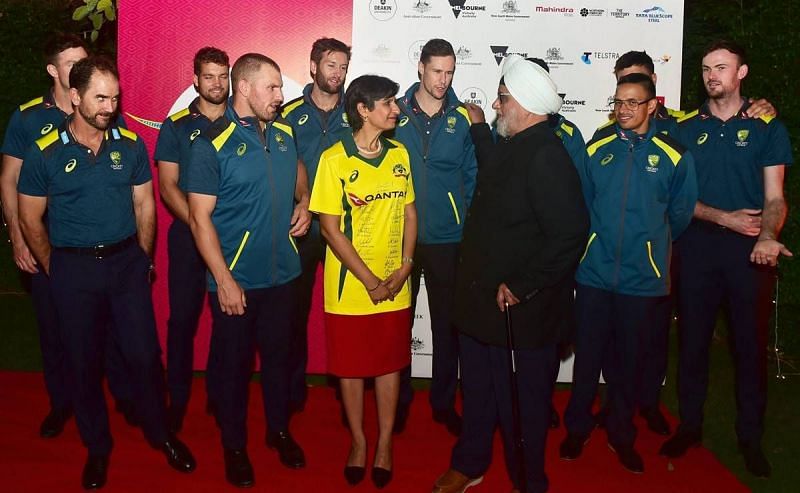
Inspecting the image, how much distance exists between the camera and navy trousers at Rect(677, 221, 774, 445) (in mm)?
3867

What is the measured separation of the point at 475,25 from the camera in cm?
478

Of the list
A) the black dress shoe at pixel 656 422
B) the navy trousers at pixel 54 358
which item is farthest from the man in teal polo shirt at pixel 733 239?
the navy trousers at pixel 54 358

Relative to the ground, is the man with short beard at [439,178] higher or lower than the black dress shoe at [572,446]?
higher

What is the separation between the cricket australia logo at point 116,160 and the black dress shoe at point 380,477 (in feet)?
5.47

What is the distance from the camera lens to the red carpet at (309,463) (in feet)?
12.0

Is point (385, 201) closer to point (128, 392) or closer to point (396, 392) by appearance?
point (396, 392)

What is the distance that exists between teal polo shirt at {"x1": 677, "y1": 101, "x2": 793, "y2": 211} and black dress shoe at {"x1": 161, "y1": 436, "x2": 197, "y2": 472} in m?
2.62

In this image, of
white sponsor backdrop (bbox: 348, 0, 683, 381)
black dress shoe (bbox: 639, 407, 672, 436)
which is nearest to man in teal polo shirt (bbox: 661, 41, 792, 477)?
black dress shoe (bbox: 639, 407, 672, 436)

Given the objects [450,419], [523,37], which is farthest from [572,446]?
[523,37]

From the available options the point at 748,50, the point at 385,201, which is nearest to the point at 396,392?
the point at 385,201

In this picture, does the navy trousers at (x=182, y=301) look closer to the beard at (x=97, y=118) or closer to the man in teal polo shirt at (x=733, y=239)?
the beard at (x=97, y=118)

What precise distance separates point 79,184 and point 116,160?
0.18 meters

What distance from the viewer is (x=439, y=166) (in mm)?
4203

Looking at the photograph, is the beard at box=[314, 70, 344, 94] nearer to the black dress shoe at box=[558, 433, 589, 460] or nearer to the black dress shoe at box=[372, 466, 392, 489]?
the black dress shoe at box=[372, 466, 392, 489]
